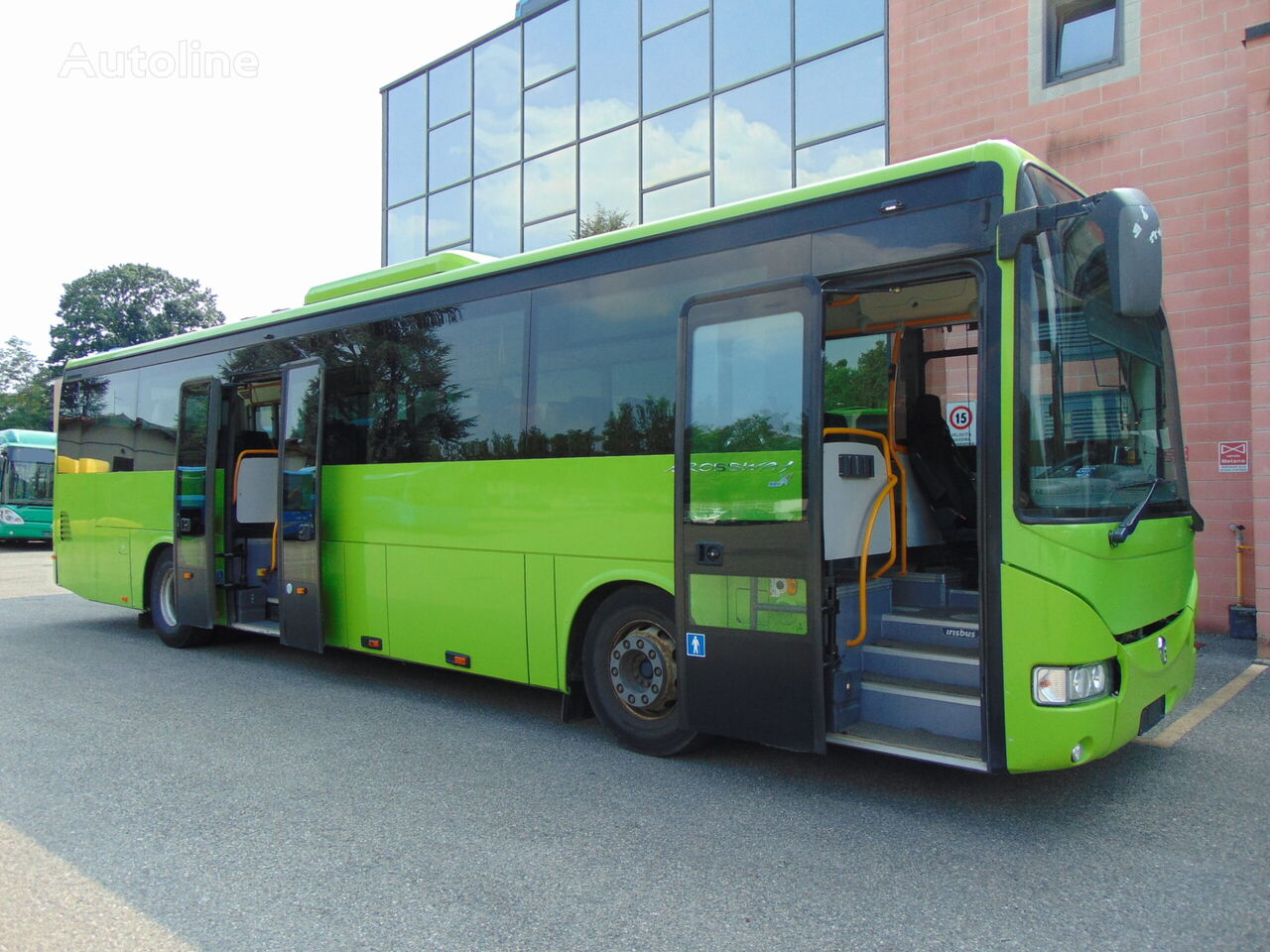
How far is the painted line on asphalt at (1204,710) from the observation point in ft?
18.5

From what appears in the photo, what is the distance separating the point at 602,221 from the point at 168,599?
908cm

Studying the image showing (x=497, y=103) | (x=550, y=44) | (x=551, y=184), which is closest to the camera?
(x=551, y=184)

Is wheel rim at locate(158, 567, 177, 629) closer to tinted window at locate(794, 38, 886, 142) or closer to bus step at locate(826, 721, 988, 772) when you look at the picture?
bus step at locate(826, 721, 988, 772)

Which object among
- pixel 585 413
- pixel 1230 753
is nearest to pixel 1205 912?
pixel 1230 753

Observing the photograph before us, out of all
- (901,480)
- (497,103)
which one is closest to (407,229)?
(497,103)

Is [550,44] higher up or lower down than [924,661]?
higher up

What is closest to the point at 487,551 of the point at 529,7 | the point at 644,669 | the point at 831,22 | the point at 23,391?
the point at 644,669

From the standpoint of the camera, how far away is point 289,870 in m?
3.88

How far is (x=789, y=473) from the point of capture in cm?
464

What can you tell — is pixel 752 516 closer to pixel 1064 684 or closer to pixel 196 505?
pixel 1064 684

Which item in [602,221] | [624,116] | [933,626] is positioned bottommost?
[933,626]

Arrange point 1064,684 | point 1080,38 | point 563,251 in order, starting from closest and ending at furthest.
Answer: point 1064,684 → point 563,251 → point 1080,38

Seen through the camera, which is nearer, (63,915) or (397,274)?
(63,915)

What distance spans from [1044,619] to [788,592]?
3.90 feet
